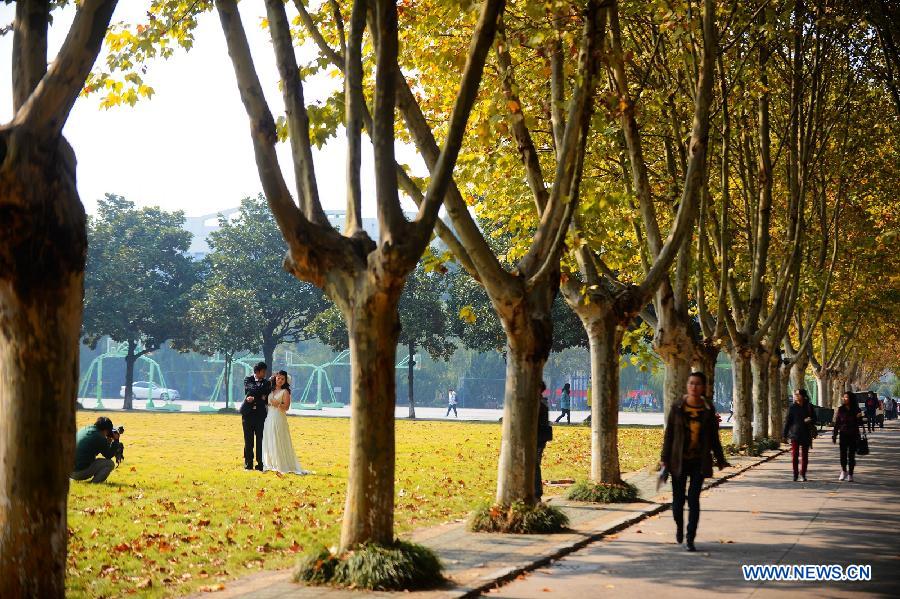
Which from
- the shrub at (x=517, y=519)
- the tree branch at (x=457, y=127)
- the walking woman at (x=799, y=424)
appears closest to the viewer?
the tree branch at (x=457, y=127)

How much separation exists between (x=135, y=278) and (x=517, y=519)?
59.4 metres

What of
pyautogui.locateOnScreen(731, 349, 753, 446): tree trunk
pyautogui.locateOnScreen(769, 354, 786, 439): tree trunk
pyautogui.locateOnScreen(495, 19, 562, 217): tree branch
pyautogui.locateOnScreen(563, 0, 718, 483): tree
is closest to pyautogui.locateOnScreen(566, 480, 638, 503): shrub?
pyautogui.locateOnScreen(563, 0, 718, 483): tree

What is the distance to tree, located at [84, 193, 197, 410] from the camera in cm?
6675

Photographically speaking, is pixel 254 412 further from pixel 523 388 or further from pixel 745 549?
pixel 745 549

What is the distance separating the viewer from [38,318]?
264 inches

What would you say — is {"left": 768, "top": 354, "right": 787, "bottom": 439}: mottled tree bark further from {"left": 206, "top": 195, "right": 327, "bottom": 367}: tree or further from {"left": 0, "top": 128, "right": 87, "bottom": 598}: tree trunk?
{"left": 206, "top": 195, "right": 327, "bottom": 367}: tree

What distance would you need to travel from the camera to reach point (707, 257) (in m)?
25.2

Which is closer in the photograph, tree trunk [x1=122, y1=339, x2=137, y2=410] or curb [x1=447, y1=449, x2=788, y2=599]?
curb [x1=447, y1=449, x2=788, y2=599]

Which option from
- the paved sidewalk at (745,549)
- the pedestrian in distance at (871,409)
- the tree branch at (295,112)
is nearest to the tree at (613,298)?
the paved sidewalk at (745,549)

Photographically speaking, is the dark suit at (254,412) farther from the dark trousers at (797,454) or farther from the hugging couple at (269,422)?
the dark trousers at (797,454)

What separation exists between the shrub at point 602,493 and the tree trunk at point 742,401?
1331cm

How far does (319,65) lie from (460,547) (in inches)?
211

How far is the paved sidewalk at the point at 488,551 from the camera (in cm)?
882

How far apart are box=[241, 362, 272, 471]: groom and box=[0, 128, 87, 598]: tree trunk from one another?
12.6 meters
